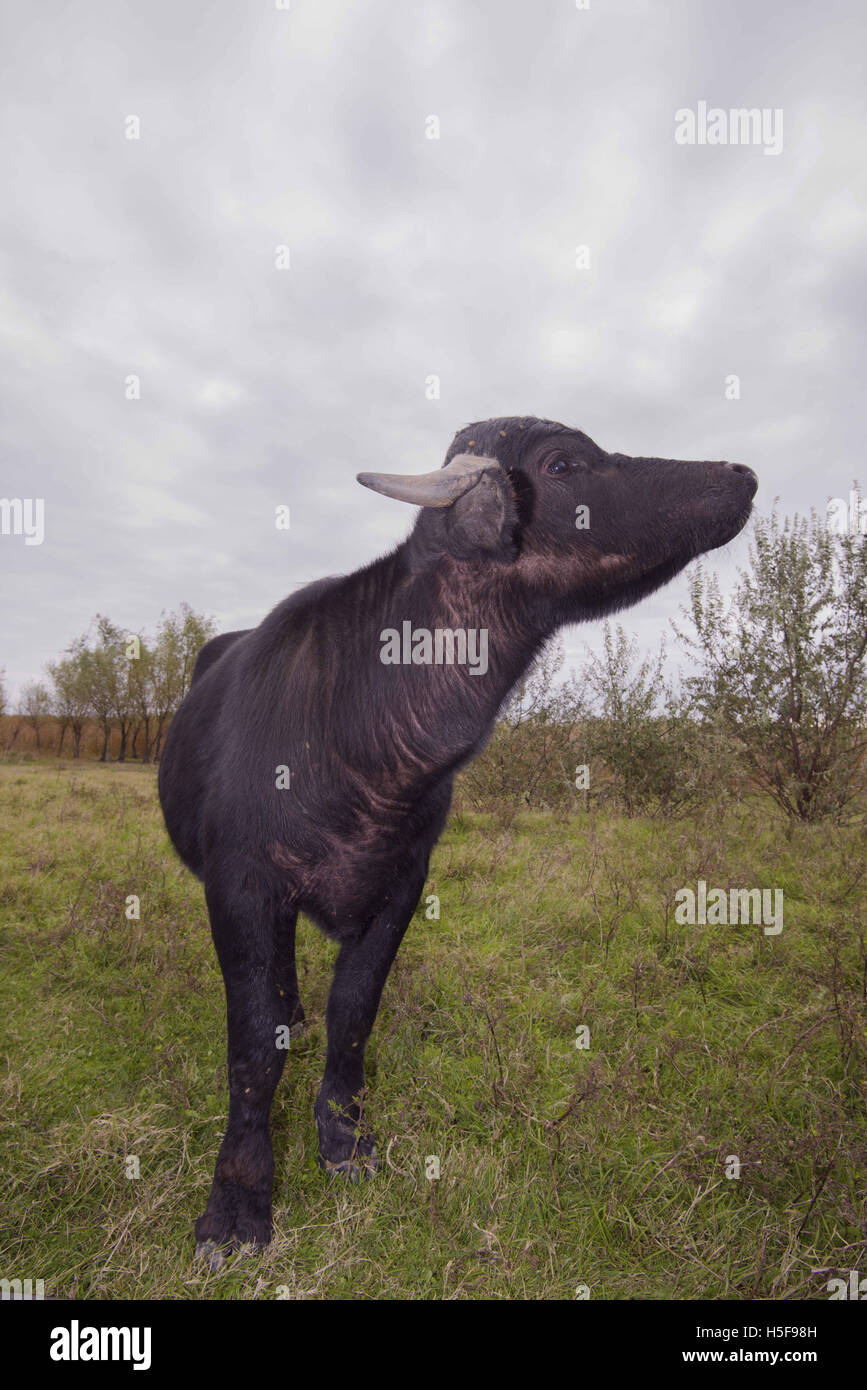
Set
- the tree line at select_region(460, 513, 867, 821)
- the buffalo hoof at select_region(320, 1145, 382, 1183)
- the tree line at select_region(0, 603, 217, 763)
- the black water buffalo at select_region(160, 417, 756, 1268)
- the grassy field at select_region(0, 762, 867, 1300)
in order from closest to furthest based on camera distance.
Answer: the grassy field at select_region(0, 762, 867, 1300) → the black water buffalo at select_region(160, 417, 756, 1268) → the buffalo hoof at select_region(320, 1145, 382, 1183) → the tree line at select_region(460, 513, 867, 821) → the tree line at select_region(0, 603, 217, 763)

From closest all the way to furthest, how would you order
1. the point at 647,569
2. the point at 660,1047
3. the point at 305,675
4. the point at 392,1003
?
the point at 647,569 → the point at 305,675 → the point at 660,1047 → the point at 392,1003

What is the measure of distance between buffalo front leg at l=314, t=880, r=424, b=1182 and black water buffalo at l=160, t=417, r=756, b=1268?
214mm

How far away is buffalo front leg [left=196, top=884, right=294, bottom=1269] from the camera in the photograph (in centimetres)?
261

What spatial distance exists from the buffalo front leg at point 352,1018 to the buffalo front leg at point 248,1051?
1.34 ft

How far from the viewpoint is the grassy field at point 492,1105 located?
7.96ft

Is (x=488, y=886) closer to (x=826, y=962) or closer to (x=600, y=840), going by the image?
(x=600, y=840)

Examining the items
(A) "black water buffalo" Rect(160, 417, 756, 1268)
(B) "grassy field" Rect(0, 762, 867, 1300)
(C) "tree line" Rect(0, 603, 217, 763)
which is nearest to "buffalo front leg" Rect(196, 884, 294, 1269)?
(A) "black water buffalo" Rect(160, 417, 756, 1268)

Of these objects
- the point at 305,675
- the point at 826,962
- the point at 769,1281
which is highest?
the point at 305,675

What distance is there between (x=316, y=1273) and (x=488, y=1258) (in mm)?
569

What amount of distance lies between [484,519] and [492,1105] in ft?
8.43

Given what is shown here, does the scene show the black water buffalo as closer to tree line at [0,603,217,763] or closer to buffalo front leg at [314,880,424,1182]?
buffalo front leg at [314,880,424,1182]

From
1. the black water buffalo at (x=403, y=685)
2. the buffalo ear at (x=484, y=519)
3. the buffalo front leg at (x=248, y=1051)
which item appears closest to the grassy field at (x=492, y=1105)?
the buffalo front leg at (x=248, y=1051)

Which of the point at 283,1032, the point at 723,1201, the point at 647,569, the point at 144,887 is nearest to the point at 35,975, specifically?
the point at 144,887

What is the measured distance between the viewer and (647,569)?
2666mm
